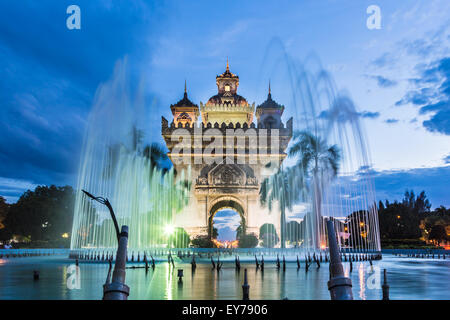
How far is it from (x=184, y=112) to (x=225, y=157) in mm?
11252

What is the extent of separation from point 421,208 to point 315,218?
264 feet

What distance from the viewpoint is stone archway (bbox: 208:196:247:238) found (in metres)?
50.8

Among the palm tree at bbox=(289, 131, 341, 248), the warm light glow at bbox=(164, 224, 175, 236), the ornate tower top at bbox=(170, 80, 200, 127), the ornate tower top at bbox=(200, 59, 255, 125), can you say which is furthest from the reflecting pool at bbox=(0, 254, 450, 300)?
the ornate tower top at bbox=(200, 59, 255, 125)

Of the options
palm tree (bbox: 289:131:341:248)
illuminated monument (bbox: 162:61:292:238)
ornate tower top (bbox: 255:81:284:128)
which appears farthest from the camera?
ornate tower top (bbox: 255:81:284:128)

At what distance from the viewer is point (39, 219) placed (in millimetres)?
56656

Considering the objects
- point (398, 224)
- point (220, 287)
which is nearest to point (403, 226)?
point (398, 224)

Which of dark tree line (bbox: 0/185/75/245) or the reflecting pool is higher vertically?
dark tree line (bbox: 0/185/75/245)

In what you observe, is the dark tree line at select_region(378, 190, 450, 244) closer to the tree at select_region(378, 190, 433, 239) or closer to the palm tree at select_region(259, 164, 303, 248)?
the tree at select_region(378, 190, 433, 239)

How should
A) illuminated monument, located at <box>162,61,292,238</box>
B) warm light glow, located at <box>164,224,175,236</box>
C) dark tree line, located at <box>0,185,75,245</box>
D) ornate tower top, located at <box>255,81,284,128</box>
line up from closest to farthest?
warm light glow, located at <box>164,224,175,236</box> < illuminated monument, located at <box>162,61,292,238</box> < dark tree line, located at <box>0,185,75,245</box> < ornate tower top, located at <box>255,81,284,128</box>

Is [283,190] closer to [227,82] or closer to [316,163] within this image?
[316,163]

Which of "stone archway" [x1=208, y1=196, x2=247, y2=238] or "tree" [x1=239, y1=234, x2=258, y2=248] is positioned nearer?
"tree" [x1=239, y1=234, x2=258, y2=248]

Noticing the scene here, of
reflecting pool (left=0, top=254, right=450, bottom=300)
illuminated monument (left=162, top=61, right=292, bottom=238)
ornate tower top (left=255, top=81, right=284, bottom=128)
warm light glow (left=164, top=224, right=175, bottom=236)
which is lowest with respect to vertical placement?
reflecting pool (left=0, top=254, right=450, bottom=300)
